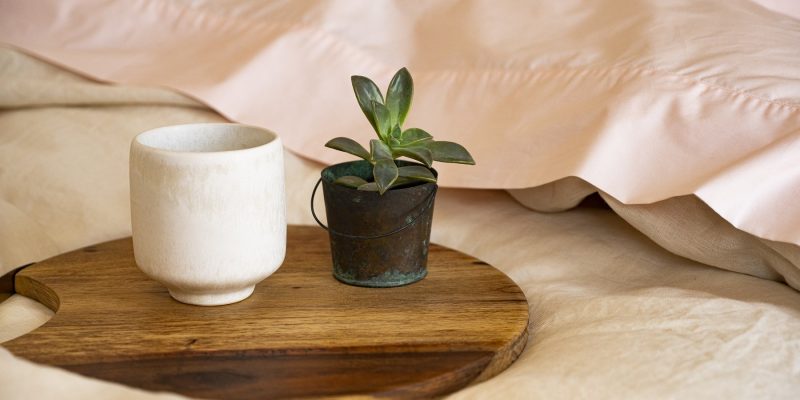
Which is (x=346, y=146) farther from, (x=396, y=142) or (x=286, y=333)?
(x=286, y=333)

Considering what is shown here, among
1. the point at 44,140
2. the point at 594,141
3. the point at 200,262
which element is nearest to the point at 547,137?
the point at 594,141

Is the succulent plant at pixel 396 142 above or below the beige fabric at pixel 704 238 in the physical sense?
above

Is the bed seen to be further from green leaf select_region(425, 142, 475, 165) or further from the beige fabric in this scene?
green leaf select_region(425, 142, 475, 165)

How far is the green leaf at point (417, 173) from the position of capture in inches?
30.1

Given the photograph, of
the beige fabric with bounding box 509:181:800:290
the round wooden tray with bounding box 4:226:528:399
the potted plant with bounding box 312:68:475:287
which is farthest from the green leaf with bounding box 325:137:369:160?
the beige fabric with bounding box 509:181:800:290

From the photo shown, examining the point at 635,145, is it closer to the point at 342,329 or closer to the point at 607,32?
the point at 607,32

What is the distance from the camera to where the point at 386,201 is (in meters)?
0.77

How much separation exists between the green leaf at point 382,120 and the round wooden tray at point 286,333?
14 cm

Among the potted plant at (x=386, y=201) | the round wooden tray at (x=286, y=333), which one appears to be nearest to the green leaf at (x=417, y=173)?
the potted plant at (x=386, y=201)

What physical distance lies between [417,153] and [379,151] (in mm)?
33

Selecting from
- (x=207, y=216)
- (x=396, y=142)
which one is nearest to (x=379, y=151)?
(x=396, y=142)

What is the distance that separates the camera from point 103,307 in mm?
746

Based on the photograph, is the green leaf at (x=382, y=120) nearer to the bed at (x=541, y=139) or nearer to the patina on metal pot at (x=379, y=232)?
the patina on metal pot at (x=379, y=232)

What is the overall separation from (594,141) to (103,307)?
0.48m
